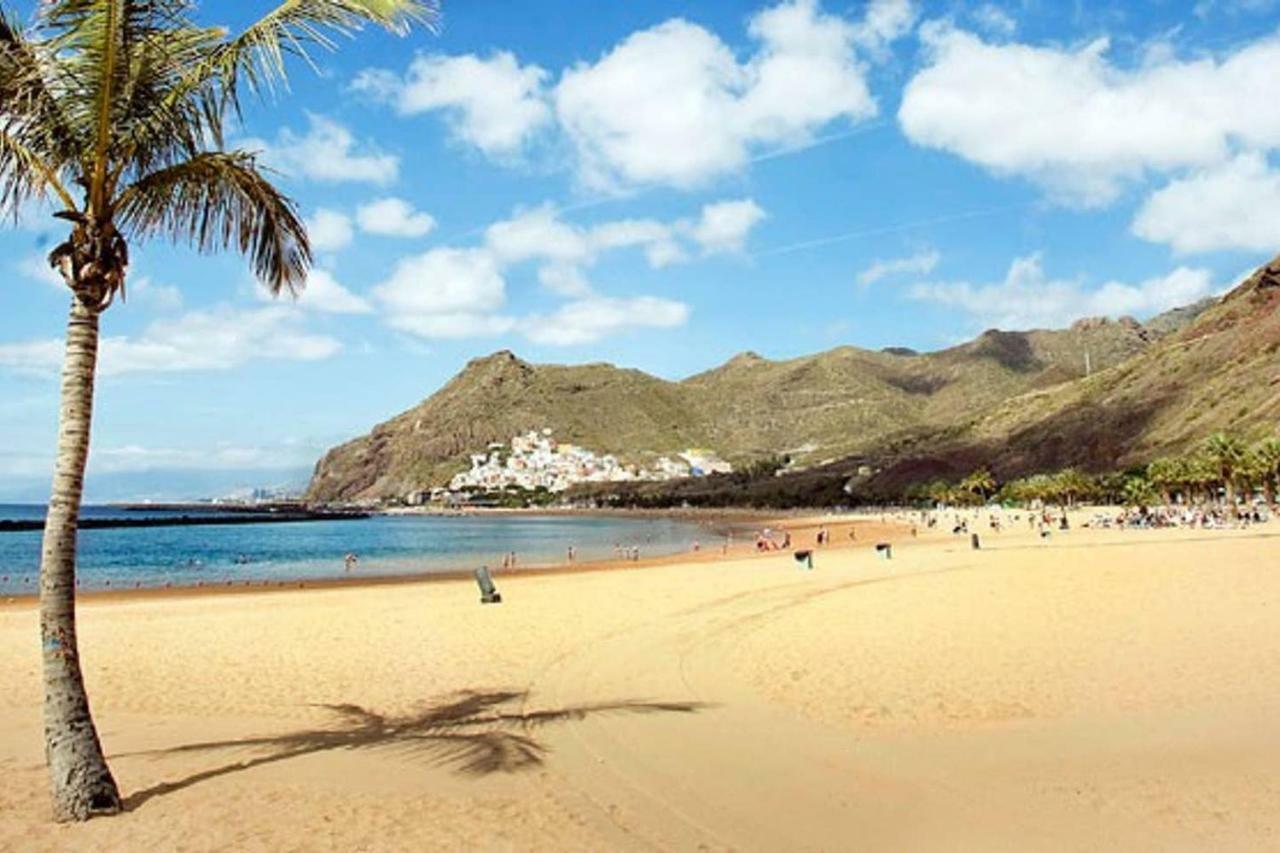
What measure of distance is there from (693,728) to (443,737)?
8.76 ft

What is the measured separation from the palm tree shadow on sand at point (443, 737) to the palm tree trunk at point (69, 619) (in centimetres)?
45

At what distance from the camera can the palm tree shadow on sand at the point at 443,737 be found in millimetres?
8891

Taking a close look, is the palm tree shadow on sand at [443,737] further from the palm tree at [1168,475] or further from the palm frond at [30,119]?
the palm tree at [1168,475]

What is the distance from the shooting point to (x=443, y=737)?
1008 cm

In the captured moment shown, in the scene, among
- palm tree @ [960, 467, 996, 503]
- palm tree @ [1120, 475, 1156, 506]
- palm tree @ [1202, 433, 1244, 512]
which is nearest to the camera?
palm tree @ [1202, 433, 1244, 512]

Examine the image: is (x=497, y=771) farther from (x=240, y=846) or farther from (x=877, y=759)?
(x=877, y=759)

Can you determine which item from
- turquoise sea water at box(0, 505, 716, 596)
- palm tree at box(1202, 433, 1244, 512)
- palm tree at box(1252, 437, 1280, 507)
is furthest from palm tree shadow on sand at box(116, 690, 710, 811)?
palm tree at box(1202, 433, 1244, 512)

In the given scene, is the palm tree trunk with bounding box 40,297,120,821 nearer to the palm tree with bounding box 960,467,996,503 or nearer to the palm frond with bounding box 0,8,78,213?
the palm frond with bounding box 0,8,78,213

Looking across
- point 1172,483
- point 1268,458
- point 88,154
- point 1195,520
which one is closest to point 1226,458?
point 1268,458

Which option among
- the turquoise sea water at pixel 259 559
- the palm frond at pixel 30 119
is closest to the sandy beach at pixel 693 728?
the palm frond at pixel 30 119

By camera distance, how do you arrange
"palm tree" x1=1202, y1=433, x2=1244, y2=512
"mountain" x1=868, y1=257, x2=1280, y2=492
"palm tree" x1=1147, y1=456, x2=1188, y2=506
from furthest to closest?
"mountain" x1=868, y1=257, x2=1280, y2=492 → "palm tree" x1=1147, y1=456, x2=1188, y2=506 → "palm tree" x1=1202, y1=433, x2=1244, y2=512

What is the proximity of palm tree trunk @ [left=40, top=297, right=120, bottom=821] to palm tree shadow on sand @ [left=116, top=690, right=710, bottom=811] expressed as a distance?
450 mm

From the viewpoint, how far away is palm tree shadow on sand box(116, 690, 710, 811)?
29.2 feet

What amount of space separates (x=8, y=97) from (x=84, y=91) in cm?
64
